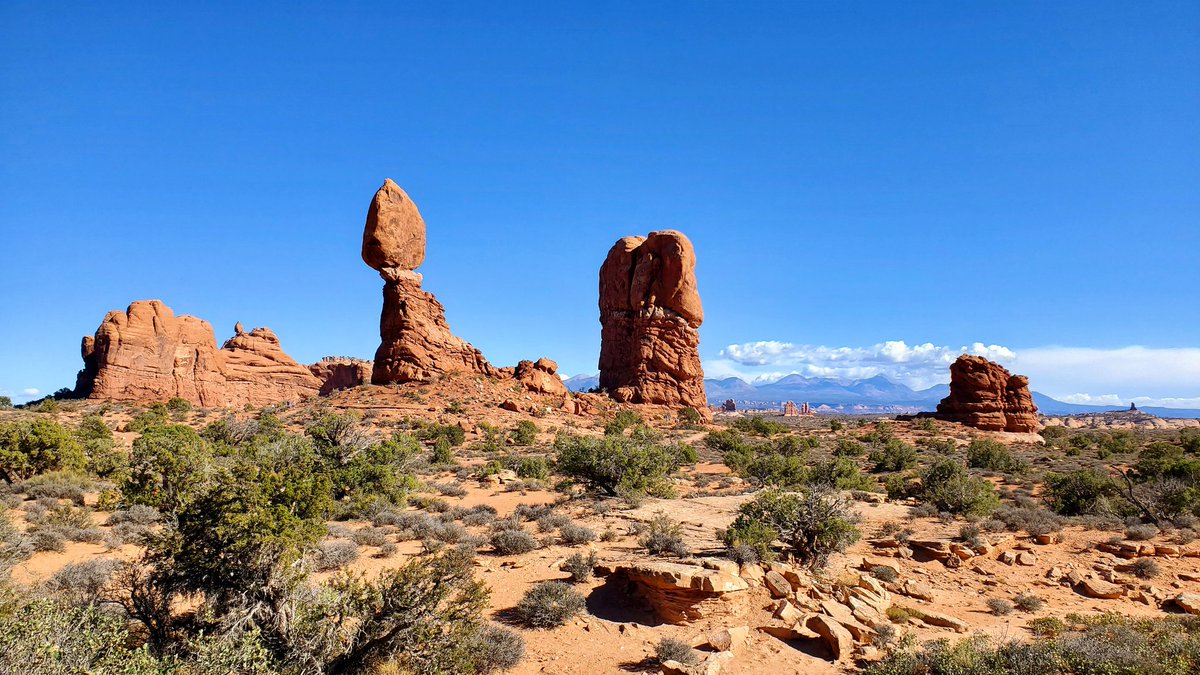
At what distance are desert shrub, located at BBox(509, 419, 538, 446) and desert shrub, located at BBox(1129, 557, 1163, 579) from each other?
23353mm

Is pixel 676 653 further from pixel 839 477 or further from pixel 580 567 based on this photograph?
pixel 839 477

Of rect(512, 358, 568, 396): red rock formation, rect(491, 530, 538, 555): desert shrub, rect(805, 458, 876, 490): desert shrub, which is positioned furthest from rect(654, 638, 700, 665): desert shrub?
rect(512, 358, 568, 396): red rock formation

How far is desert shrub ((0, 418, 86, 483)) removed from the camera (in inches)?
614

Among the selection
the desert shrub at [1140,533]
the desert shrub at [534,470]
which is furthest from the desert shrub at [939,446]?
the desert shrub at [534,470]

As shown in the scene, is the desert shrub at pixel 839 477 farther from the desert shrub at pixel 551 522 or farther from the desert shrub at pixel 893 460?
the desert shrub at pixel 551 522

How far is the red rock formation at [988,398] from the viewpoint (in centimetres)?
4194

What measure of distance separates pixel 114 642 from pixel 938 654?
27.3 ft

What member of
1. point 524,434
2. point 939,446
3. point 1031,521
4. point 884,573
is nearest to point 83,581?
point 884,573

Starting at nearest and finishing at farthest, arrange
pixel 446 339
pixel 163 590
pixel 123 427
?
pixel 163 590
pixel 123 427
pixel 446 339

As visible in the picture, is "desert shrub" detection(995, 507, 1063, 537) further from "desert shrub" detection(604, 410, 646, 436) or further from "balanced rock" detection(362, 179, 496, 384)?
"balanced rock" detection(362, 179, 496, 384)

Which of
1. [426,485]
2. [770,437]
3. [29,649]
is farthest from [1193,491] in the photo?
[770,437]

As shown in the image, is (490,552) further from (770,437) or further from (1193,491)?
(770,437)

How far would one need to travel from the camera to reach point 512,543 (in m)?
11.4

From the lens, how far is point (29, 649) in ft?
15.1
